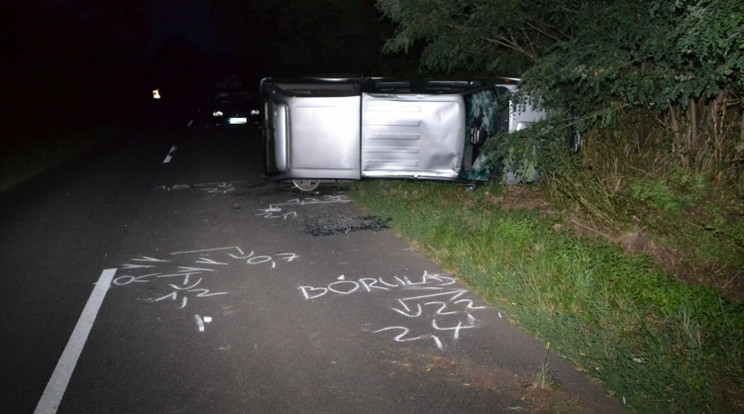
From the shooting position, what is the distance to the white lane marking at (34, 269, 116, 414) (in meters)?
4.39

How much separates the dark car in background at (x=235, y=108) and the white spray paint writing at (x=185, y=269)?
1705 centimetres

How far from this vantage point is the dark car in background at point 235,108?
2445 centimetres

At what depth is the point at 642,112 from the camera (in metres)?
9.26

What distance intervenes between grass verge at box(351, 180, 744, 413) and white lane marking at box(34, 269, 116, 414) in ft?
12.5

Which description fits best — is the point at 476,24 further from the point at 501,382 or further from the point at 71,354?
the point at 71,354

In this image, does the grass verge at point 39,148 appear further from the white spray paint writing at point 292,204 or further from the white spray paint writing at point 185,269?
the white spray paint writing at point 185,269

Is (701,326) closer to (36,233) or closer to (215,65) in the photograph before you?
(36,233)

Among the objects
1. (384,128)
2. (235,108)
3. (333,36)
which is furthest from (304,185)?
(333,36)

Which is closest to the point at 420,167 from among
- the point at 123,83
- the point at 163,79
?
the point at 123,83

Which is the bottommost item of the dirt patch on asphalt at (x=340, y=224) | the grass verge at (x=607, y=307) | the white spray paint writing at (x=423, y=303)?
the dirt patch on asphalt at (x=340, y=224)

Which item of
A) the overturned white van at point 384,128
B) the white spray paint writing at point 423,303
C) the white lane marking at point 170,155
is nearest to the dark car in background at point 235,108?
the white lane marking at point 170,155

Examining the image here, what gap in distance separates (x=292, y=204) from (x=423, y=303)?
17.7ft

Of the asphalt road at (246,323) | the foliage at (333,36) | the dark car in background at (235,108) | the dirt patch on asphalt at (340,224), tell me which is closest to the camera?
the asphalt road at (246,323)

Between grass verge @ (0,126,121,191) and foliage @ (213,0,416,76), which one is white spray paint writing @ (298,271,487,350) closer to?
grass verge @ (0,126,121,191)
